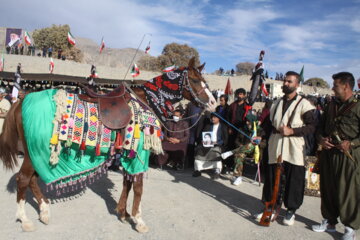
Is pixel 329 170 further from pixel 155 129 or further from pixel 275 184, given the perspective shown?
pixel 155 129

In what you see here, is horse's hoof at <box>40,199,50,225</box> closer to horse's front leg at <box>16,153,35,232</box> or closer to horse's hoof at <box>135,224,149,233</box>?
horse's front leg at <box>16,153,35,232</box>

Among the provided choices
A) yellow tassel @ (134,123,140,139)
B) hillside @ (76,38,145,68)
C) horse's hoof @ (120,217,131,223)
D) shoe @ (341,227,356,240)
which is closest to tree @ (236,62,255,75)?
hillside @ (76,38,145,68)

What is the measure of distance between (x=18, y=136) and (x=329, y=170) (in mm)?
4300

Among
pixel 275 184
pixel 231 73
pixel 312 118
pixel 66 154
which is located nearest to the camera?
pixel 66 154

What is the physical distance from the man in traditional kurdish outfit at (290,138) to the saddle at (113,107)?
7.13ft

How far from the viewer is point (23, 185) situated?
10.6ft

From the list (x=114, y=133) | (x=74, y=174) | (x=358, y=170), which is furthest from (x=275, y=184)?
(x=74, y=174)

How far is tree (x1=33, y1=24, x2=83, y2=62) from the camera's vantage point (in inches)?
1512

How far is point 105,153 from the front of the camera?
10.9 ft

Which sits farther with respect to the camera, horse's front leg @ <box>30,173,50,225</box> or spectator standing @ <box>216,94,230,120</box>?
spectator standing @ <box>216,94,230,120</box>

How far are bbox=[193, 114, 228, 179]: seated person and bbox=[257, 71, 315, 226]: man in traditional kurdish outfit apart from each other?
7.86 feet

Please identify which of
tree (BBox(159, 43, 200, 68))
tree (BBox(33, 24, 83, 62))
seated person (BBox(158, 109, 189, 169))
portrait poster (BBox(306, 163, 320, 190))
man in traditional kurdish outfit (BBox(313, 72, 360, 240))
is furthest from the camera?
tree (BBox(159, 43, 200, 68))

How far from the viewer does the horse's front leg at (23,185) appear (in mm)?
3221

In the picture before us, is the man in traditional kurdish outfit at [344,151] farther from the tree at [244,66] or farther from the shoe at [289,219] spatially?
the tree at [244,66]
